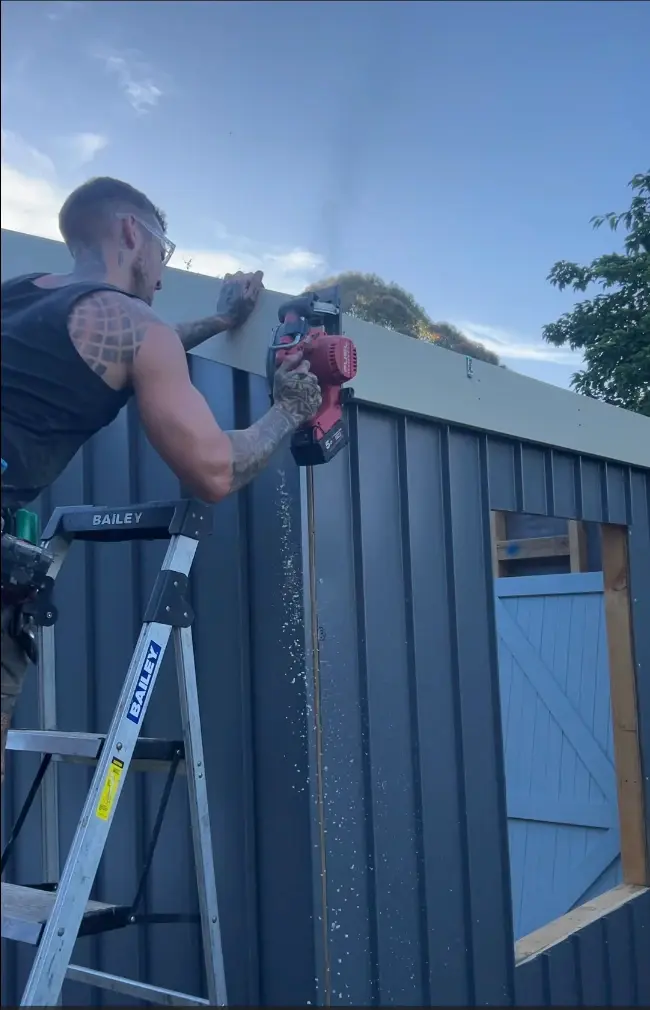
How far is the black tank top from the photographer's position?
173 centimetres

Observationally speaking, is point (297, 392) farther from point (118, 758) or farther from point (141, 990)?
point (141, 990)

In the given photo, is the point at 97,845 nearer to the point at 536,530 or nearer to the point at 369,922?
the point at 369,922

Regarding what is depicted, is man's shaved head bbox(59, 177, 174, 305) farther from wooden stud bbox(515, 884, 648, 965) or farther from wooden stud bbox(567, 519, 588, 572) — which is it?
wooden stud bbox(567, 519, 588, 572)

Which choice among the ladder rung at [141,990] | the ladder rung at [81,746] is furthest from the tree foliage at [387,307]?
the ladder rung at [141,990]

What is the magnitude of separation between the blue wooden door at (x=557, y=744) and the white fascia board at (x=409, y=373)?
2.60 metres

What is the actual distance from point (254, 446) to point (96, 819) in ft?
2.72

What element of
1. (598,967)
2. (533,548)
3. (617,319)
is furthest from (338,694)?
(617,319)

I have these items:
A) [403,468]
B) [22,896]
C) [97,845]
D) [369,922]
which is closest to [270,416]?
[403,468]

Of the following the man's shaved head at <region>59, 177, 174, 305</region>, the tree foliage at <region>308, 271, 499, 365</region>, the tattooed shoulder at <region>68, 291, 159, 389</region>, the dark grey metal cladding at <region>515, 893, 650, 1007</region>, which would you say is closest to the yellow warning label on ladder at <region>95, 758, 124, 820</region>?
the tattooed shoulder at <region>68, 291, 159, 389</region>

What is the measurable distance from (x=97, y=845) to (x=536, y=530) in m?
6.03

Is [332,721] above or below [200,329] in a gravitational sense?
below

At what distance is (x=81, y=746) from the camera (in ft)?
6.99

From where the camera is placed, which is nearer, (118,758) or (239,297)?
(118,758)

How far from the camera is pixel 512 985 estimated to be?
9.90ft
